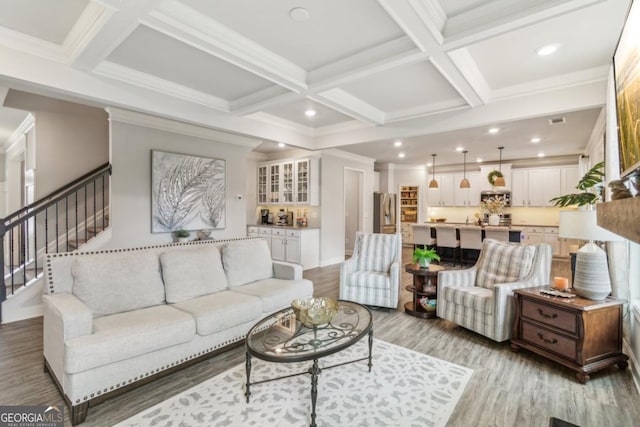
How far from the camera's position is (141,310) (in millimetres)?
2646

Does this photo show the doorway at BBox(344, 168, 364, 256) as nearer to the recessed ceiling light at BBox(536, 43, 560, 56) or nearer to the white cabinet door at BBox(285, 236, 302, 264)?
the white cabinet door at BBox(285, 236, 302, 264)

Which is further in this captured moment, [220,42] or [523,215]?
[523,215]

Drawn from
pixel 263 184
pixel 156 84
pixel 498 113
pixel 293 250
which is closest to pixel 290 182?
pixel 263 184

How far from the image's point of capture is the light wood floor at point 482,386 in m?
2.02

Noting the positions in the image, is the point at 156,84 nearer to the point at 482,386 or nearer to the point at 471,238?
the point at 482,386

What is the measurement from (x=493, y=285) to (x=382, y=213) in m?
5.85

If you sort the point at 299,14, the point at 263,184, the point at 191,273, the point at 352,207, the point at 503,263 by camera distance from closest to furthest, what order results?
the point at 299,14
the point at 191,273
the point at 503,263
the point at 263,184
the point at 352,207

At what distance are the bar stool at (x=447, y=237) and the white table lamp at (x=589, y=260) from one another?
4.50 m

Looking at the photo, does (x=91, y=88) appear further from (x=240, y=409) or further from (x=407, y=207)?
(x=407, y=207)

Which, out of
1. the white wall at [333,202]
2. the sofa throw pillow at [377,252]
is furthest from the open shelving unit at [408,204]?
the sofa throw pillow at [377,252]

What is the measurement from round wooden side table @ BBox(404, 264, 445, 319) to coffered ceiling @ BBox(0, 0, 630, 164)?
85.4 inches

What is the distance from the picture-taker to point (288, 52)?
2996mm

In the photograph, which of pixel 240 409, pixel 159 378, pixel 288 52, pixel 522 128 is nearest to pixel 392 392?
pixel 240 409

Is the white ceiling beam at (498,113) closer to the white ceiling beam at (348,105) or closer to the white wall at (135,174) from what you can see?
the white ceiling beam at (348,105)
